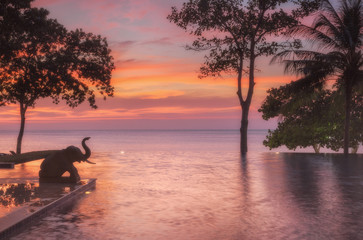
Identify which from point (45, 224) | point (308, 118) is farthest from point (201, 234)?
point (308, 118)

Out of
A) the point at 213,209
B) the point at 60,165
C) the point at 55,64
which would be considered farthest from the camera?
the point at 55,64

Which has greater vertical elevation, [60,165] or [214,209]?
[60,165]

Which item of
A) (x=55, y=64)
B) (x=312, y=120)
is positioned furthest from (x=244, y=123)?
(x=55, y=64)

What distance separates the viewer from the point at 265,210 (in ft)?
30.4

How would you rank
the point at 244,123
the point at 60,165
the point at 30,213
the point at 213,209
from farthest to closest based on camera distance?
1. the point at 244,123
2. the point at 60,165
3. the point at 213,209
4. the point at 30,213

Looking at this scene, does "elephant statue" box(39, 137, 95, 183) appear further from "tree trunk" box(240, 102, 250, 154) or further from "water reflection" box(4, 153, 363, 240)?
"tree trunk" box(240, 102, 250, 154)

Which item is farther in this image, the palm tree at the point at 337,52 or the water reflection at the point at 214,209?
the palm tree at the point at 337,52

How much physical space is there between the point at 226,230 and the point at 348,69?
20.4 meters

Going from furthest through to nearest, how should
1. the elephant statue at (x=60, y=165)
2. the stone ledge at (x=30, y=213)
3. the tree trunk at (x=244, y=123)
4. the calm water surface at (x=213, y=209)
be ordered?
the tree trunk at (x=244, y=123), the elephant statue at (x=60, y=165), the calm water surface at (x=213, y=209), the stone ledge at (x=30, y=213)

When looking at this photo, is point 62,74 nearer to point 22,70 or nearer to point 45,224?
point 22,70

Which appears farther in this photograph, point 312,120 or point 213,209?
point 312,120

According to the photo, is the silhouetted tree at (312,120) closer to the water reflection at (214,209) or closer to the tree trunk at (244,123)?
the tree trunk at (244,123)

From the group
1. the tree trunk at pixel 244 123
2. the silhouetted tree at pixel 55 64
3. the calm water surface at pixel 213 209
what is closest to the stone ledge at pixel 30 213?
the calm water surface at pixel 213 209

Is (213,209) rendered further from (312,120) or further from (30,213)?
(312,120)
